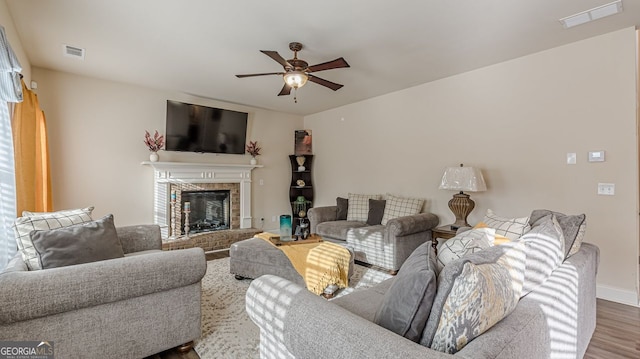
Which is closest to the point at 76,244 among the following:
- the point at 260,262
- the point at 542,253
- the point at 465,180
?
the point at 260,262

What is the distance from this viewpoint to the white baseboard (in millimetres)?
2750

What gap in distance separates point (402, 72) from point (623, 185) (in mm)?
2573

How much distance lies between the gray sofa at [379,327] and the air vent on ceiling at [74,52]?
355cm

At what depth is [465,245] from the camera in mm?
1571

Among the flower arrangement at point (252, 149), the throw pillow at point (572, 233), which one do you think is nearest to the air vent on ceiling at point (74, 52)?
the flower arrangement at point (252, 149)

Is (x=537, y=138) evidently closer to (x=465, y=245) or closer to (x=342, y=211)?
(x=465, y=245)

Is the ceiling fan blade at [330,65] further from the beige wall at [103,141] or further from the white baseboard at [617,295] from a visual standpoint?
the white baseboard at [617,295]

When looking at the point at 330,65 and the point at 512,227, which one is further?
the point at 330,65

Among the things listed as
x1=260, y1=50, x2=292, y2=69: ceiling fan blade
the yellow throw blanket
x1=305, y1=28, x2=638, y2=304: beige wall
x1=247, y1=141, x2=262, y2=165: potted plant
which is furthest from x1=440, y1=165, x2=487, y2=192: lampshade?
x1=247, y1=141, x2=262, y2=165: potted plant

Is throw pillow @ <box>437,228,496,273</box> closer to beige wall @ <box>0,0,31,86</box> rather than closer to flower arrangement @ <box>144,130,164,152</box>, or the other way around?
beige wall @ <box>0,0,31,86</box>

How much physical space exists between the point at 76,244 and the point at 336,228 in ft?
9.87

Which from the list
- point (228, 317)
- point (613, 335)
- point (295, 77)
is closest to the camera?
point (613, 335)

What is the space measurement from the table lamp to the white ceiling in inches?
52.6

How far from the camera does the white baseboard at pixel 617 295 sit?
275 cm
